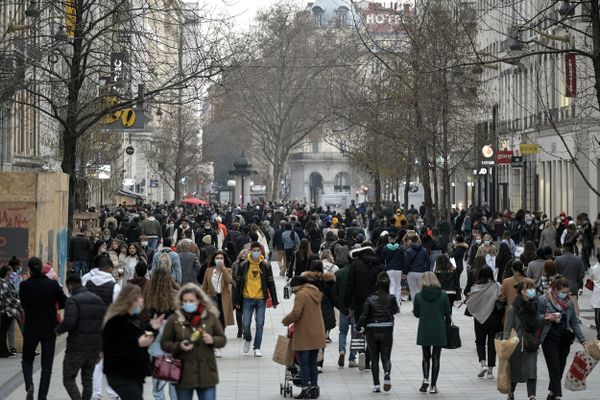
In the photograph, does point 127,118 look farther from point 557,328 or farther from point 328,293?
point 557,328

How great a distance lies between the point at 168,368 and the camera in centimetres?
1162

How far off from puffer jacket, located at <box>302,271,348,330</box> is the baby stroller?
34.3 inches

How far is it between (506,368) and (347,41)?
3449 inches

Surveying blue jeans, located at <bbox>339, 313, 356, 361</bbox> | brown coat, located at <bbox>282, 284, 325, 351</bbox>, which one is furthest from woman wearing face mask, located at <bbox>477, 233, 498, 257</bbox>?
brown coat, located at <bbox>282, 284, 325, 351</bbox>

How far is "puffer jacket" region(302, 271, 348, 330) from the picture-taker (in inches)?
703

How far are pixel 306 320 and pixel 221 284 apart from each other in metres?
5.55

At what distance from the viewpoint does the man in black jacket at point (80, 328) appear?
14.2m

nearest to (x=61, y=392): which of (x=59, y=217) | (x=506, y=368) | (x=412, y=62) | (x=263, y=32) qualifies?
(x=506, y=368)

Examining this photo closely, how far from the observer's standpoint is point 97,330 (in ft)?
47.2

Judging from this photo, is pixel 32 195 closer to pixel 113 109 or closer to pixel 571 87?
pixel 113 109

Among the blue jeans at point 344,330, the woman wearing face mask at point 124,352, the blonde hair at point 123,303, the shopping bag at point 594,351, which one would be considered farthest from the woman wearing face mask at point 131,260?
the woman wearing face mask at point 124,352

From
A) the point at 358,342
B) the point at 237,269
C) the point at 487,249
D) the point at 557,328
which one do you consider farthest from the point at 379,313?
the point at 487,249

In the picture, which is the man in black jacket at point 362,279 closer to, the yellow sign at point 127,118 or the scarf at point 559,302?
the scarf at point 559,302

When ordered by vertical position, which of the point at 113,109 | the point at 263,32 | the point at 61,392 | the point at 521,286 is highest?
the point at 263,32
